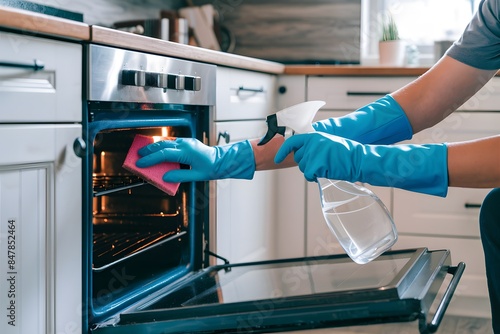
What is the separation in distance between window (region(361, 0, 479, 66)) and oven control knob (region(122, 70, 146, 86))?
1.92 m

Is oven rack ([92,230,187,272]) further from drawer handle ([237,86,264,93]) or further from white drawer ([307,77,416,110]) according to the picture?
white drawer ([307,77,416,110])

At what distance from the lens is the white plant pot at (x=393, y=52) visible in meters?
2.85

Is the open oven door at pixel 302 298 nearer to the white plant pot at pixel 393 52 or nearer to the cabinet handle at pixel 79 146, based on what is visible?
the cabinet handle at pixel 79 146

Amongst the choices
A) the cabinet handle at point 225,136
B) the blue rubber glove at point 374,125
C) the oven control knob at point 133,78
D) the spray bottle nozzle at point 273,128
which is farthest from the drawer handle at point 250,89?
the spray bottle nozzle at point 273,128

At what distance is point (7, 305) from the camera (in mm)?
1115

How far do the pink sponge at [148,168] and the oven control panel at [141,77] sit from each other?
9 centimetres

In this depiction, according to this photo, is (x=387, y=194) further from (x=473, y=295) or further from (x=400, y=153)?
(x=400, y=153)

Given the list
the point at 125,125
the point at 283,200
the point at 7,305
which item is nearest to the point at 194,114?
the point at 125,125

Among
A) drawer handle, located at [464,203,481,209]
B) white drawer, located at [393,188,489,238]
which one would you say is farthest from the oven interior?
drawer handle, located at [464,203,481,209]

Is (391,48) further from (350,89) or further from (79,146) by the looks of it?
(79,146)

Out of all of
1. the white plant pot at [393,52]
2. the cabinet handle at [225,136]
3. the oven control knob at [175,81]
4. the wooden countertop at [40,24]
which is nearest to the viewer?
the wooden countertop at [40,24]

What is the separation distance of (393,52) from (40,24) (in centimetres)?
200

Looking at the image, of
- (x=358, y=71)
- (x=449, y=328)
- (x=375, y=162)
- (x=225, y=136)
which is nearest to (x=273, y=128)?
(x=375, y=162)

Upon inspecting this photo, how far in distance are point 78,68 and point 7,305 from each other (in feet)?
1.41
